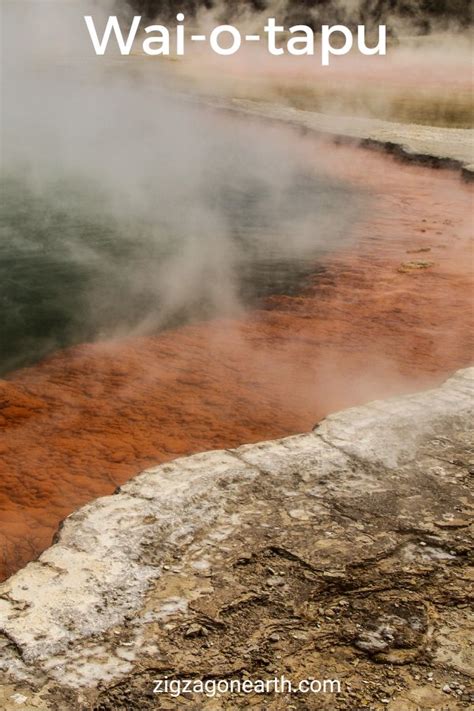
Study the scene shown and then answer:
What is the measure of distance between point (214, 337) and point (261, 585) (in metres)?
2.66

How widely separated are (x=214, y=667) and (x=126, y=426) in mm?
1871

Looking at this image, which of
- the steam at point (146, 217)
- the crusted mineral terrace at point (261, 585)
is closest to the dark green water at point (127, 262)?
the steam at point (146, 217)

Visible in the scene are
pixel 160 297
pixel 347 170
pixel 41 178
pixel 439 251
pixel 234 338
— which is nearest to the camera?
pixel 234 338

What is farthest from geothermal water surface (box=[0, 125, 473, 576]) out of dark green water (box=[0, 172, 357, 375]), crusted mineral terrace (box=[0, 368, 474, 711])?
crusted mineral terrace (box=[0, 368, 474, 711])

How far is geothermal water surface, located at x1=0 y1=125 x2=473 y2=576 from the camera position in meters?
3.35

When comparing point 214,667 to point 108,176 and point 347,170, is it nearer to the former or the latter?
→ point 108,176

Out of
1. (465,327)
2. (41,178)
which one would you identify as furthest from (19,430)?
(41,178)

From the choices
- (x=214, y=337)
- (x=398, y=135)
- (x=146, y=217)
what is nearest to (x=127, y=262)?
(x=146, y=217)

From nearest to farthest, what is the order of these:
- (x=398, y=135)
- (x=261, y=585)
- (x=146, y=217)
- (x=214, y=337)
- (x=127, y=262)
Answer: (x=261, y=585)
(x=214, y=337)
(x=127, y=262)
(x=146, y=217)
(x=398, y=135)

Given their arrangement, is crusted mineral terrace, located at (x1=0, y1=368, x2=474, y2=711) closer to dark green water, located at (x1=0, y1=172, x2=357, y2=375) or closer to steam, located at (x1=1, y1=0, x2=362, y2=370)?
dark green water, located at (x1=0, y1=172, x2=357, y2=375)

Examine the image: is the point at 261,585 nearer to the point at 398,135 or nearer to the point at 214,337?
the point at 214,337

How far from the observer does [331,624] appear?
6.11 ft

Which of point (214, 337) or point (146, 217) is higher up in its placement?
point (146, 217)

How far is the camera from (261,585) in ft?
6.49
